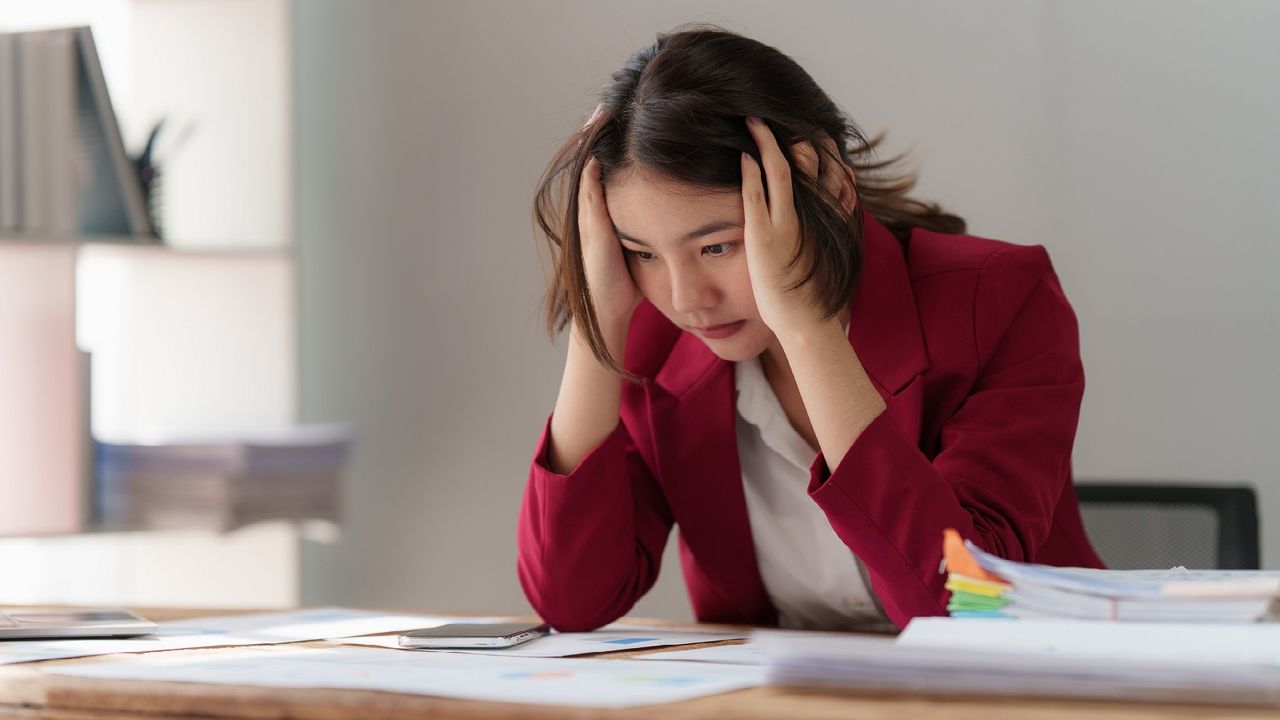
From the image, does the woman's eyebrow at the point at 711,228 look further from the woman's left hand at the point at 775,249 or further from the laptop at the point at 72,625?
the laptop at the point at 72,625

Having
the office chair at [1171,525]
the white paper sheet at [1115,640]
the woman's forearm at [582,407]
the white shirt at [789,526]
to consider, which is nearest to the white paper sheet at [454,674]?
the white paper sheet at [1115,640]

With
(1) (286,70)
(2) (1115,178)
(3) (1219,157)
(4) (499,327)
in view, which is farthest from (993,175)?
(1) (286,70)

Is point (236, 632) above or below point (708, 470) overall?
below

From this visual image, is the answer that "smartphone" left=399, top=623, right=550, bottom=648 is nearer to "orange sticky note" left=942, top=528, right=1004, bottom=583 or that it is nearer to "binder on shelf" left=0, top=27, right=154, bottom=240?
"orange sticky note" left=942, top=528, right=1004, bottom=583

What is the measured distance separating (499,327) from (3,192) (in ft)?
2.78

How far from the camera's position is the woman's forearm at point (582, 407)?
1.29m

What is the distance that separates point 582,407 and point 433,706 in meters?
0.61

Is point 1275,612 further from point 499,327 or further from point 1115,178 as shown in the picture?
point 499,327

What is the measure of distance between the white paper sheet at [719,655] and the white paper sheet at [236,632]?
1.00 feet

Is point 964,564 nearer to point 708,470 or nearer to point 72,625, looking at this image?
point 708,470

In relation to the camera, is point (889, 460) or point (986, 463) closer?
point (889, 460)

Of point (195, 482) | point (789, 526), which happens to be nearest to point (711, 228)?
point (789, 526)

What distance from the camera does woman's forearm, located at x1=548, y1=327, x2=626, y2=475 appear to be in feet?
4.22

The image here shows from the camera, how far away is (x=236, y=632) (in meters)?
1.18
